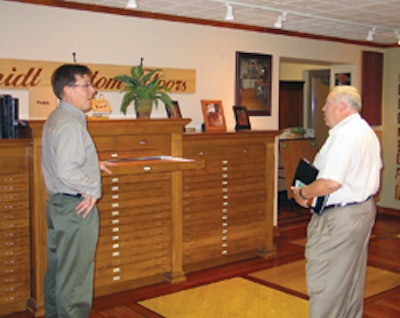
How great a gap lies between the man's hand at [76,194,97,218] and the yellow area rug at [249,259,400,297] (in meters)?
2.25

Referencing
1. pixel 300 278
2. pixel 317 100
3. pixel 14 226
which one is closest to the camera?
pixel 14 226

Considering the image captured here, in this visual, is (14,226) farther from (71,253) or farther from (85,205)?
(85,205)

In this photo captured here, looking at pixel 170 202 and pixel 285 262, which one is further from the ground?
pixel 170 202

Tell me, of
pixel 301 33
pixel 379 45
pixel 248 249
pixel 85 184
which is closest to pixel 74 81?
pixel 85 184

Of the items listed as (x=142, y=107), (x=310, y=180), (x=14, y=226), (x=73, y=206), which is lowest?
(x=14, y=226)

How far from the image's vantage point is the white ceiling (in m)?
4.72

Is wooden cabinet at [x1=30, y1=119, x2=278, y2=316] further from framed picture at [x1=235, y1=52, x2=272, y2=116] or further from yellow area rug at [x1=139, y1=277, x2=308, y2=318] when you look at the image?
framed picture at [x1=235, y1=52, x2=272, y2=116]

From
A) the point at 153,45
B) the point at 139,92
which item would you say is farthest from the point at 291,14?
the point at 139,92

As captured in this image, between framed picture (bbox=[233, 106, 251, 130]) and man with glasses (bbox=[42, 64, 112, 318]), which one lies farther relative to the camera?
framed picture (bbox=[233, 106, 251, 130])

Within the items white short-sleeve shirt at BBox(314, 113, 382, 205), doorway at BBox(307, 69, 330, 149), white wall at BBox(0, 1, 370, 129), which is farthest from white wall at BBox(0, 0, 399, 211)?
white short-sleeve shirt at BBox(314, 113, 382, 205)

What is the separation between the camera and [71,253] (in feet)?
10.3

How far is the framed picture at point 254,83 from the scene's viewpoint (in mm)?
6047

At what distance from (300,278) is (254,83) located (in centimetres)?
235

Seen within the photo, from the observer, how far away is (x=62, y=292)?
3170 mm
